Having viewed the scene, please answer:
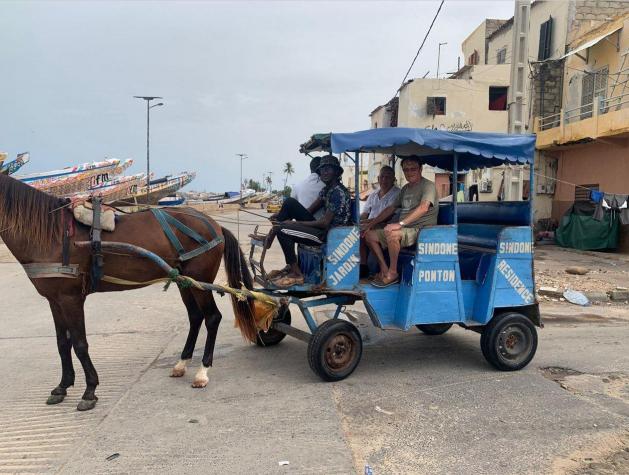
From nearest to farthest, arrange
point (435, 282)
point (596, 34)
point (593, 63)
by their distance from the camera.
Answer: point (435, 282) < point (596, 34) < point (593, 63)

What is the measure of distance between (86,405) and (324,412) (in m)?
1.98

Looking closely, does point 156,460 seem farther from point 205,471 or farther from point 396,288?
point 396,288

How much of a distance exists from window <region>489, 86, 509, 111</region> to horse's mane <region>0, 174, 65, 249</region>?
25704 millimetres

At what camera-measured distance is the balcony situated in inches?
560

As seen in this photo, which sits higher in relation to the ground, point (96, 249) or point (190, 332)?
point (96, 249)

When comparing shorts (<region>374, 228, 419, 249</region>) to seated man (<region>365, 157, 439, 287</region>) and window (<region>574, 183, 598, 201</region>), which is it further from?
window (<region>574, 183, 598, 201</region>)

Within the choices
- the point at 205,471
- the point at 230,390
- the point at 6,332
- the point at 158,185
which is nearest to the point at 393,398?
the point at 230,390

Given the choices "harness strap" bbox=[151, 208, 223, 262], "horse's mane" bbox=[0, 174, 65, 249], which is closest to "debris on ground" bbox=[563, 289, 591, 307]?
"harness strap" bbox=[151, 208, 223, 262]

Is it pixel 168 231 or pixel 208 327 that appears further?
pixel 208 327

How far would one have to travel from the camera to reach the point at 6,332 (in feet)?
22.1

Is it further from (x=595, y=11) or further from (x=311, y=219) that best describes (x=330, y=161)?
(x=595, y=11)

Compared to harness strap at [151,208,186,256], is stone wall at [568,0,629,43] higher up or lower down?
higher up

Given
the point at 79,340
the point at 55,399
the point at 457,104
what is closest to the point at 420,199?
the point at 79,340

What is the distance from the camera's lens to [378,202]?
591 cm
